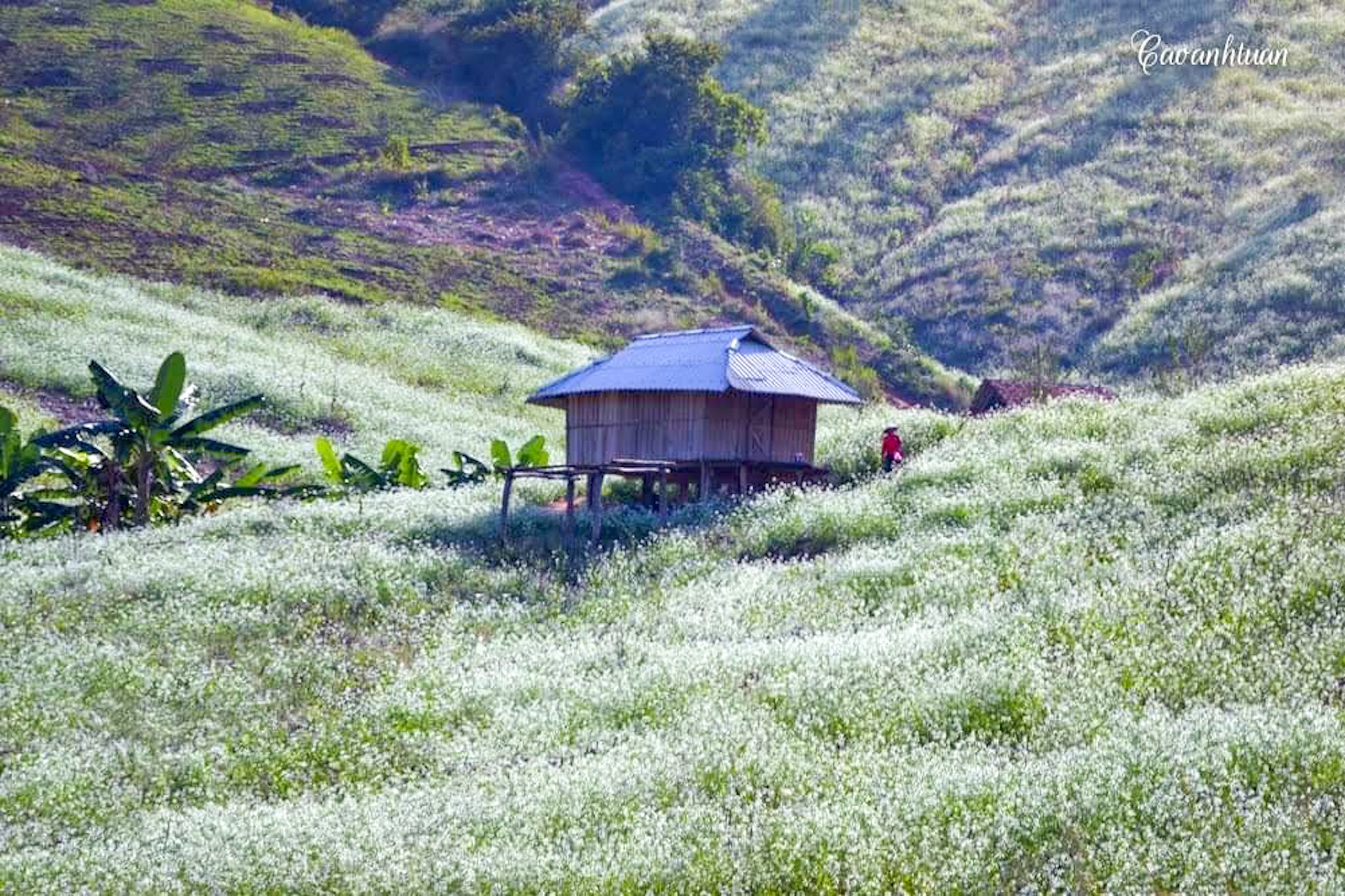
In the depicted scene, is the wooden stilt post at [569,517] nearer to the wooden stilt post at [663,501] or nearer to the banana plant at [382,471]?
the wooden stilt post at [663,501]

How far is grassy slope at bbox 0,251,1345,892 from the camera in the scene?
12555 mm

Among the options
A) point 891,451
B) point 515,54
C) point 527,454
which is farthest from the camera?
point 515,54

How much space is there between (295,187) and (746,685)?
63.8m

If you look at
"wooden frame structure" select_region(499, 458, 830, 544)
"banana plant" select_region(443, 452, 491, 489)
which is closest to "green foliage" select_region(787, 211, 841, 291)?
"wooden frame structure" select_region(499, 458, 830, 544)

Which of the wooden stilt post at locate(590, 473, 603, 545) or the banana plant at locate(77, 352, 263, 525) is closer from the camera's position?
the wooden stilt post at locate(590, 473, 603, 545)

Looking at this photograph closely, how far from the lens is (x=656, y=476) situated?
3522 centimetres

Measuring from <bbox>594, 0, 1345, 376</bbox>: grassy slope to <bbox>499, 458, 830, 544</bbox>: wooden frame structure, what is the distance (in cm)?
2632

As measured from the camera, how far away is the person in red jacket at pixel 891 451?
33.0m

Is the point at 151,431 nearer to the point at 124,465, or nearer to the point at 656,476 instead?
the point at 124,465

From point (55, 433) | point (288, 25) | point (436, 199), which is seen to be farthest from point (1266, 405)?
point (288, 25)

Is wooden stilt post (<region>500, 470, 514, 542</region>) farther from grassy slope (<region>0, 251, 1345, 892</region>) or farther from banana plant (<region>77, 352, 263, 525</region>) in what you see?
banana plant (<region>77, 352, 263, 525</region>)

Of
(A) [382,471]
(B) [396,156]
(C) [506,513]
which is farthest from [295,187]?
(C) [506,513]

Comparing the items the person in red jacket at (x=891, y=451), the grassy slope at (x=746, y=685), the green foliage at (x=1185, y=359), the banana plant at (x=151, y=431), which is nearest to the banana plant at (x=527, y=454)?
the grassy slope at (x=746, y=685)

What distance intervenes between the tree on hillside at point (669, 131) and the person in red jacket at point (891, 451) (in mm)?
49430
